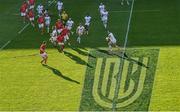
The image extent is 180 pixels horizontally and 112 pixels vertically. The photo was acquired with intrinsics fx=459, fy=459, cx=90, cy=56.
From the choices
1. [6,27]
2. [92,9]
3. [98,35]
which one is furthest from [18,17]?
[98,35]

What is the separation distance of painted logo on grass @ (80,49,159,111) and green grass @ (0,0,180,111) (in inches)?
12.4

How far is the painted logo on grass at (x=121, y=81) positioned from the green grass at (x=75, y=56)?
31cm

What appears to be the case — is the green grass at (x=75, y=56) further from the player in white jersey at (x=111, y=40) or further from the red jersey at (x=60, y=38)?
the player in white jersey at (x=111, y=40)

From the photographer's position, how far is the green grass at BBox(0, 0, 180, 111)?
913 inches

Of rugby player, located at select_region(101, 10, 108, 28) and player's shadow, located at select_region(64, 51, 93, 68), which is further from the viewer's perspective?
rugby player, located at select_region(101, 10, 108, 28)

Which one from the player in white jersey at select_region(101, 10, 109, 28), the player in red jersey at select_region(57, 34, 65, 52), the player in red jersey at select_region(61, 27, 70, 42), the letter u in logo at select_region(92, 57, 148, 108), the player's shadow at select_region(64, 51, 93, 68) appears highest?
the player in white jersey at select_region(101, 10, 109, 28)

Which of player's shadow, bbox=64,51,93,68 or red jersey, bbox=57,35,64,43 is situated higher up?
red jersey, bbox=57,35,64,43

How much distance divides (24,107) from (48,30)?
41.3 ft

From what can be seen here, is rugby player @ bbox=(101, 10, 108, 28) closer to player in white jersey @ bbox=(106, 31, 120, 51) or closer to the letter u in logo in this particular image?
player in white jersey @ bbox=(106, 31, 120, 51)

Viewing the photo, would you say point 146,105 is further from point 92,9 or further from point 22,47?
point 92,9

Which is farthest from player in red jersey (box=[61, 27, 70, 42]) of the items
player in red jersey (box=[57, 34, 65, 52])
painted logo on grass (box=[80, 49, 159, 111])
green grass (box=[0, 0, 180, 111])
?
painted logo on grass (box=[80, 49, 159, 111])

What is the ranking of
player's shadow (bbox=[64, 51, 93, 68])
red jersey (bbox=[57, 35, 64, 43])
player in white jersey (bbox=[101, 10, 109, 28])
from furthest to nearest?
1. player in white jersey (bbox=[101, 10, 109, 28])
2. red jersey (bbox=[57, 35, 64, 43])
3. player's shadow (bbox=[64, 51, 93, 68])

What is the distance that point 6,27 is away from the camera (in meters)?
35.8

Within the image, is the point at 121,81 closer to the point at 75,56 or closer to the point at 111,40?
the point at 111,40
